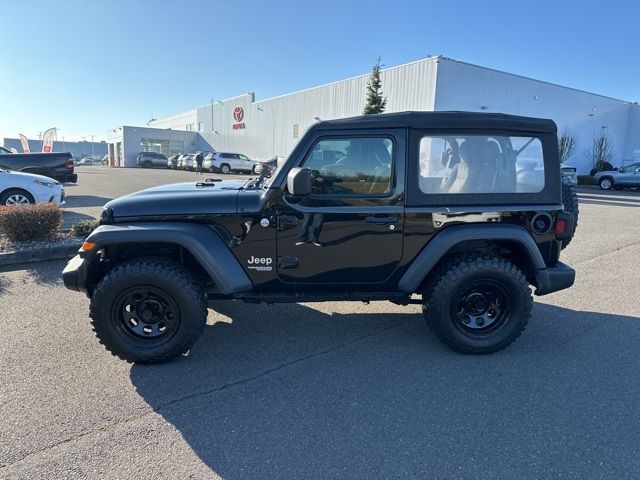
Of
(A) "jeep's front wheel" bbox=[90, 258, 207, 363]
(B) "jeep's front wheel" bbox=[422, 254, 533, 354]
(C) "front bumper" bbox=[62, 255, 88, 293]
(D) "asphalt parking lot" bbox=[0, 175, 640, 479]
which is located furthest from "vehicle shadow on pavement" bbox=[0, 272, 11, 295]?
(B) "jeep's front wheel" bbox=[422, 254, 533, 354]

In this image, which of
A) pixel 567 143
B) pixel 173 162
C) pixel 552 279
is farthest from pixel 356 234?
pixel 173 162

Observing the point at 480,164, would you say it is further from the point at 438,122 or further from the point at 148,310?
the point at 148,310

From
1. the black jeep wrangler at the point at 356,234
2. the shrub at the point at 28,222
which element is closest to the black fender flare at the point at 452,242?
the black jeep wrangler at the point at 356,234

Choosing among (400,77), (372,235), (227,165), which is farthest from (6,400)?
(227,165)

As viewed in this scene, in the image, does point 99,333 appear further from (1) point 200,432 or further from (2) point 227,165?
(2) point 227,165

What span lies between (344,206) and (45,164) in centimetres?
1316

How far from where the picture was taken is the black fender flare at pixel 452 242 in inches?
134

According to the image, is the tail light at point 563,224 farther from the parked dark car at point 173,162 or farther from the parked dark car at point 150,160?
the parked dark car at point 150,160

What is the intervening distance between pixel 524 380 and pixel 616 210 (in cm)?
1353

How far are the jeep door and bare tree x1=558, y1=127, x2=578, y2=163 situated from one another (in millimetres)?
29659

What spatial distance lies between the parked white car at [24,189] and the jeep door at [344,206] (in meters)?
8.19

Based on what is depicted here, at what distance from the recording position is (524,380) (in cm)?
322

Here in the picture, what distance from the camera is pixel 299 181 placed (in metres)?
3.11

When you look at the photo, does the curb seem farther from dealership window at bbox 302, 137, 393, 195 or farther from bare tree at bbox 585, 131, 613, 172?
bare tree at bbox 585, 131, 613, 172
